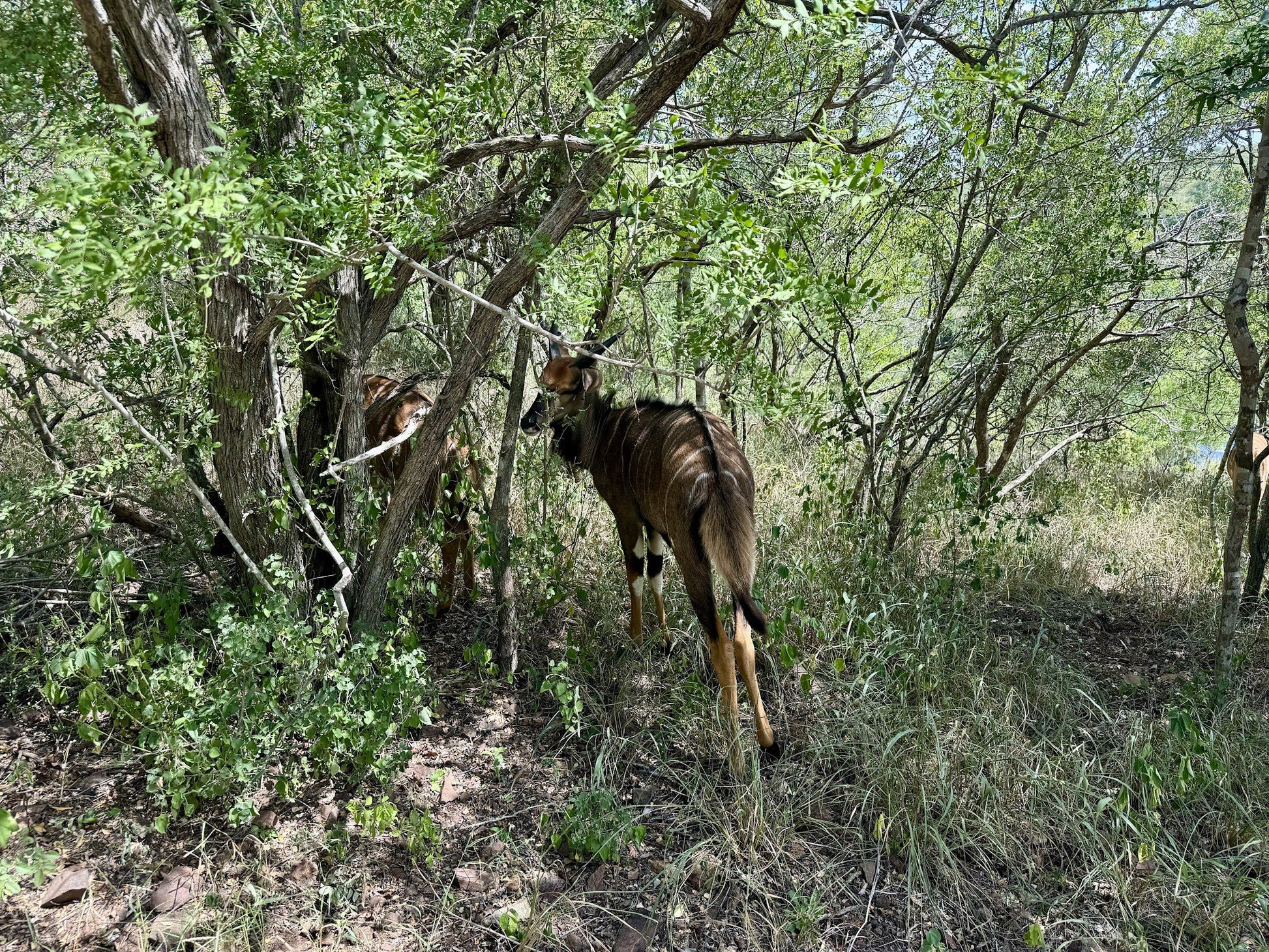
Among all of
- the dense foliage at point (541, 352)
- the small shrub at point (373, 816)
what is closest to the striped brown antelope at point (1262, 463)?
the dense foliage at point (541, 352)

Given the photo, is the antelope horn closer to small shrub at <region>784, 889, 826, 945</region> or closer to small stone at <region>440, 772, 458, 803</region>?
small stone at <region>440, 772, 458, 803</region>

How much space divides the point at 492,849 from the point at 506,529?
5.30ft

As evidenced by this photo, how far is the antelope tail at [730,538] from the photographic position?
3.78m

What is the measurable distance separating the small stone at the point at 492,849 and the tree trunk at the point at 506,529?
1.15m

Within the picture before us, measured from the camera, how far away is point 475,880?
11.1ft

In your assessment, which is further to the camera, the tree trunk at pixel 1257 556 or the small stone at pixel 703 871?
the tree trunk at pixel 1257 556

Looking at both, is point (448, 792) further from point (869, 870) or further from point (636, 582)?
point (869, 870)

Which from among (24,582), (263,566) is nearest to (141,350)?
(263,566)

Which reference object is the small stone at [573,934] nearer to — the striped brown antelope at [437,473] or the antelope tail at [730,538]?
the antelope tail at [730,538]

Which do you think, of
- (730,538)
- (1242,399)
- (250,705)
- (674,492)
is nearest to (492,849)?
(250,705)

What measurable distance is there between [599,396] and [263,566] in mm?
2041

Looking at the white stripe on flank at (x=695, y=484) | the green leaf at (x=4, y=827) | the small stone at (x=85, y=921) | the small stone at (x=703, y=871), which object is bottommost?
the small stone at (x=85, y=921)

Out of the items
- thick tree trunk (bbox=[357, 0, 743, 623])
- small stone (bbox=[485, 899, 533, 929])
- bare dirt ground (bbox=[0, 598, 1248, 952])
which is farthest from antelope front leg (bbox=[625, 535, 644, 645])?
small stone (bbox=[485, 899, 533, 929])

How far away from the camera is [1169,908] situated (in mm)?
3182
